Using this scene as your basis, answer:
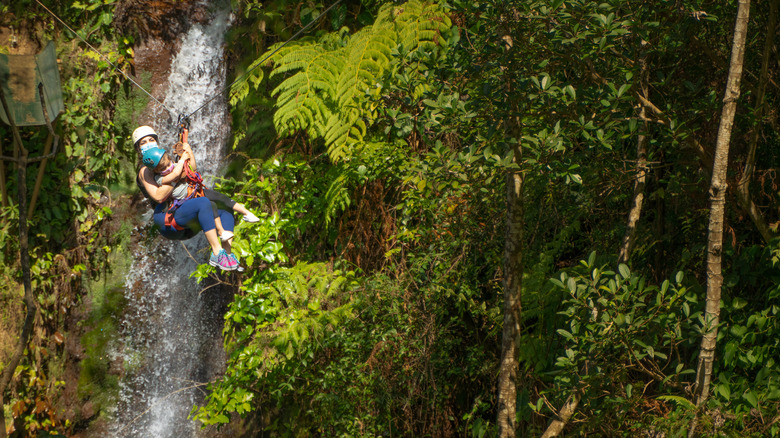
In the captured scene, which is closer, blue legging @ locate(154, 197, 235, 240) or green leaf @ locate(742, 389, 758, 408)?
green leaf @ locate(742, 389, 758, 408)

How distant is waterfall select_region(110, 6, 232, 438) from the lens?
723cm

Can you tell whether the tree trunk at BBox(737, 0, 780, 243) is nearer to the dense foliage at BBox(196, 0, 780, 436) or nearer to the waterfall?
the dense foliage at BBox(196, 0, 780, 436)

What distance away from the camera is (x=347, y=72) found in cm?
518

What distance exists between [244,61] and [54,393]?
4.46 meters

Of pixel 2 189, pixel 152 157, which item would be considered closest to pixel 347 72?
pixel 152 157

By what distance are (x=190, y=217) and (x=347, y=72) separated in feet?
5.70

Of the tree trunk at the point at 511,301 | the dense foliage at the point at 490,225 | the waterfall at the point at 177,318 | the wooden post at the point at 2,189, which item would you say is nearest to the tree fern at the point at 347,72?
the dense foliage at the point at 490,225

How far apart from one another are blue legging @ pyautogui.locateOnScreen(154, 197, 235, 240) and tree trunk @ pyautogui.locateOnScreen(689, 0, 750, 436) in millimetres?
3040

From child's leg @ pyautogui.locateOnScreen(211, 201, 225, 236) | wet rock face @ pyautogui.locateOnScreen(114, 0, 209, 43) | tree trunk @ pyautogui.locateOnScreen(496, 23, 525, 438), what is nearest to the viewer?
tree trunk @ pyautogui.locateOnScreen(496, 23, 525, 438)

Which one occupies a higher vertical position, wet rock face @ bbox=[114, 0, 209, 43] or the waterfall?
wet rock face @ bbox=[114, 0, 209, 43]

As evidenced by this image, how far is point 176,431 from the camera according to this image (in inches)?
280

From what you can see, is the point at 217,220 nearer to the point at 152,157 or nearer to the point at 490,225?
the point at 152,157

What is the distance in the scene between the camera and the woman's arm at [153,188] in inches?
168

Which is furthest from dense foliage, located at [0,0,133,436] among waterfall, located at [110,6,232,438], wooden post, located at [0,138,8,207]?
waterfall, located at [110,6,232,438]
